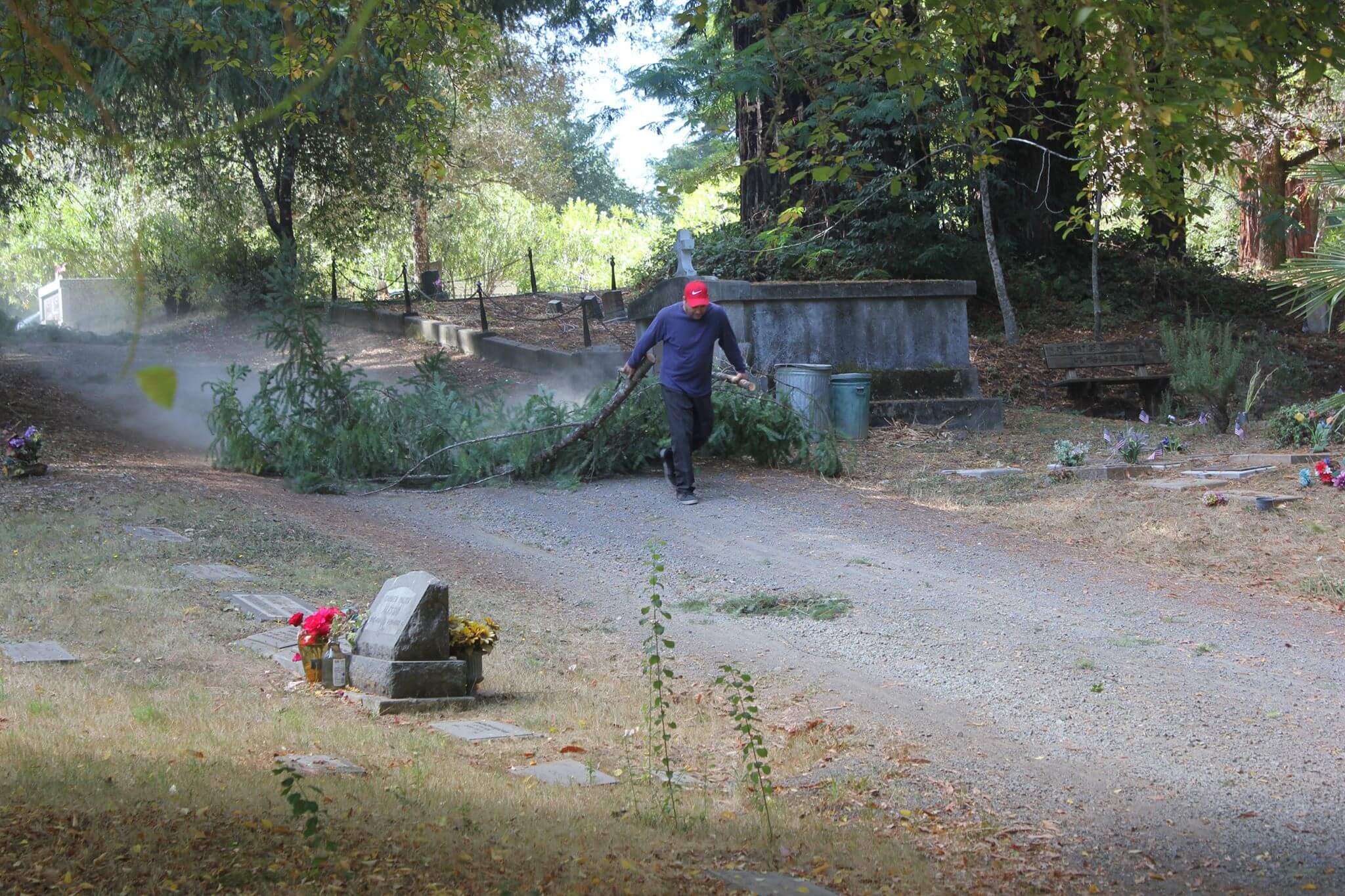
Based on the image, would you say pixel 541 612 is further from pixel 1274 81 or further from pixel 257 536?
pixel 1274 81

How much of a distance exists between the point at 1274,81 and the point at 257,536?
310 inches

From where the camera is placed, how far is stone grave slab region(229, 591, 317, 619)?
7773 millimetres

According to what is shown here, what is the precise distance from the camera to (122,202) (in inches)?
1021

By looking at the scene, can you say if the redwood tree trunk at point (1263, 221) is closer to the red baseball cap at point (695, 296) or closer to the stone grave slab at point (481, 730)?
the red baseball cap at point (695, 296)

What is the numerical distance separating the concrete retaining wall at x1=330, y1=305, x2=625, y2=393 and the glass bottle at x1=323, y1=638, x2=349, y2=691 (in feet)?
30.4

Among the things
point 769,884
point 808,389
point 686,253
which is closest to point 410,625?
point 769,884

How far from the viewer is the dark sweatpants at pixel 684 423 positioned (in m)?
12.0

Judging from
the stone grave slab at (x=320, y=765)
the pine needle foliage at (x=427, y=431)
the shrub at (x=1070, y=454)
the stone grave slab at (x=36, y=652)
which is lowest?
the stone grave slab at (x=320, y=765)

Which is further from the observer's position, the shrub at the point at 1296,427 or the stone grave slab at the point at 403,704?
the shrub at the point at 1296,427

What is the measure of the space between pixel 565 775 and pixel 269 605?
3526 mm

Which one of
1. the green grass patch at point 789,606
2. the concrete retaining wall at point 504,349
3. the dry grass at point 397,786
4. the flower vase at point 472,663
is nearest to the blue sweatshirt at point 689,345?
the concrete retaining wall at point 504,349

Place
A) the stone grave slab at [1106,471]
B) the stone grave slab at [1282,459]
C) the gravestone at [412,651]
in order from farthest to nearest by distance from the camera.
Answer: the stone grave slab at [1106,471] < the stone grave slab at [1282,459] < the gravestone at [412,651]

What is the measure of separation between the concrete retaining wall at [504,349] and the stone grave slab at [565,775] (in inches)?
416

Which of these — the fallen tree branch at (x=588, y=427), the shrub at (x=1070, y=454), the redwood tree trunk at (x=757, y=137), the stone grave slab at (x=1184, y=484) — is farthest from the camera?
the redwood tree trunk at (x=757, y=137)
